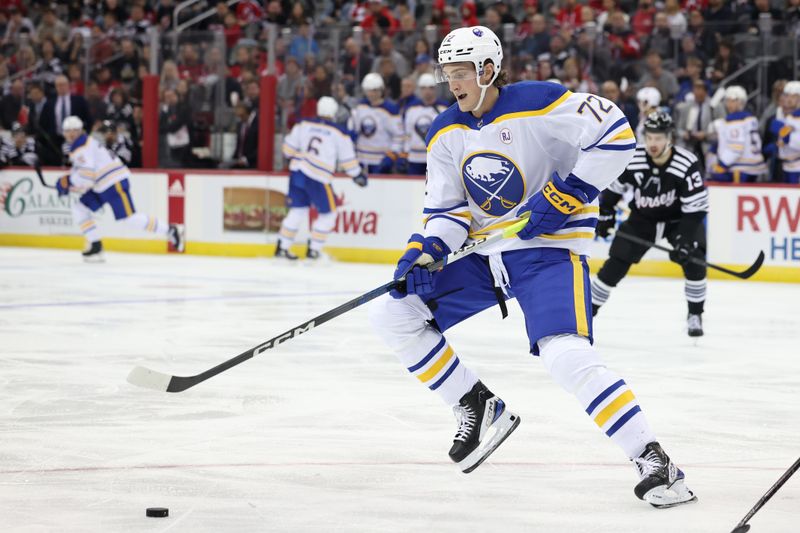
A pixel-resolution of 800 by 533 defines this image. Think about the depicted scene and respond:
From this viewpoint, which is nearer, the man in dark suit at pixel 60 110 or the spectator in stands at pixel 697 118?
the spectator in stands at pixel 697 118

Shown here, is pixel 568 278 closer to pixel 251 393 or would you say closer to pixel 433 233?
pixel 433 233

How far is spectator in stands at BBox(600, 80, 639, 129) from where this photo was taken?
10461mm

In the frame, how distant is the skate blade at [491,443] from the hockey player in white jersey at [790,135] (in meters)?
7.07

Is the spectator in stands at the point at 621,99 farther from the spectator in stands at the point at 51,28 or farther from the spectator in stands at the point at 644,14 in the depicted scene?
the spectator in stands at the point at 51,28

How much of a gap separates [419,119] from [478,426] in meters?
7.79

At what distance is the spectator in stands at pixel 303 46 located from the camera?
1178cm

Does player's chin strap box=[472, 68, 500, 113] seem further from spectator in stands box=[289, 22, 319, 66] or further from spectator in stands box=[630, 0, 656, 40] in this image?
spectator in stands box=[289, 22, 319, 66]

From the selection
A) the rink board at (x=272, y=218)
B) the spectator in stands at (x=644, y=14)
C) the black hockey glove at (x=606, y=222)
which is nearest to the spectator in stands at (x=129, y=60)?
the rink board at (x=272, y=218)

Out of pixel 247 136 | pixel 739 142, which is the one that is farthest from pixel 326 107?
pixel 739 142

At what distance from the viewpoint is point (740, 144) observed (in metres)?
10.3

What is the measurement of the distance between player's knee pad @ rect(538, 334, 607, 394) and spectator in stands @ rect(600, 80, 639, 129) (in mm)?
7441

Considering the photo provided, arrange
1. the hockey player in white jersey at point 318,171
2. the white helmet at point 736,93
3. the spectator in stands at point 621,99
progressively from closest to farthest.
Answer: the white helmet at point 736,93, the spectator in stands at point 621,99, the hockey player in white jersey at point 318,171

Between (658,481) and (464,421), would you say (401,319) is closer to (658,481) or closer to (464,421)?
(464,421)

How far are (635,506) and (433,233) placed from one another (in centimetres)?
92
